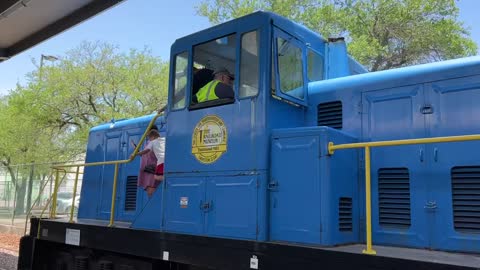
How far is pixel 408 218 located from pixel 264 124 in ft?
4.84

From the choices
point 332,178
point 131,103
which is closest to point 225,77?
point 332,178

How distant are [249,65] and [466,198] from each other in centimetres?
219

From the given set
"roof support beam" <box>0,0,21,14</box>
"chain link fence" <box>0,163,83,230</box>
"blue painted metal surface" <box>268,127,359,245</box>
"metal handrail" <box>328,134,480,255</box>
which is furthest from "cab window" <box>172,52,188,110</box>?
"chain link fence" <box>0,163,83,230</box>

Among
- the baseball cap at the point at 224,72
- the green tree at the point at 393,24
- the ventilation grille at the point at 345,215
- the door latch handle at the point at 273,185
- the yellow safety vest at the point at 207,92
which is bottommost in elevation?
the ventilation grille at the point at 345,215

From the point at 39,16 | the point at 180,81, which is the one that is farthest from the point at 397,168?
the point at 39,16

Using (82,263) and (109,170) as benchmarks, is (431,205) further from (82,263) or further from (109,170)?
(109,170)

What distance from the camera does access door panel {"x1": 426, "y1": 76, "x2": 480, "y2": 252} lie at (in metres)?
3.45

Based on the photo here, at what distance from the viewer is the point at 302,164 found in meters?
3.75

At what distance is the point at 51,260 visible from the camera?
6.86 meters

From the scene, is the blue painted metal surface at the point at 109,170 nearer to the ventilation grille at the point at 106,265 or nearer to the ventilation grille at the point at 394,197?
the ventilation grille at the point at 106,265

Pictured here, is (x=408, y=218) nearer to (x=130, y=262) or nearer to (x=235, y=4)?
(x=130, y=262)

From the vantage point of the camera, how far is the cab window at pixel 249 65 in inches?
163

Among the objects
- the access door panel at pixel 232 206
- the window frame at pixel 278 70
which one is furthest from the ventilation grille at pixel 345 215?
the window frame at pixel 278 70

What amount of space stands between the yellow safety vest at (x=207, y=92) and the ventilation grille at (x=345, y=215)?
1.60 meters
